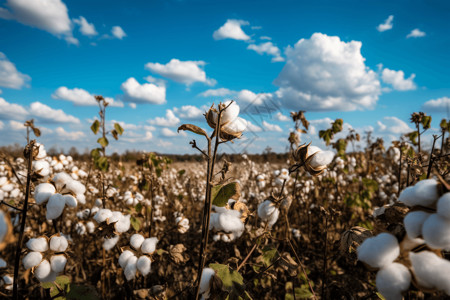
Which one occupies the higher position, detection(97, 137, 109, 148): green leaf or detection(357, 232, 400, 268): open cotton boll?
detection(97, 137, 109, 148): green leaf

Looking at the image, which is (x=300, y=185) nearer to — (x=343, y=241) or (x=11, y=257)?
(x=343, y=241)

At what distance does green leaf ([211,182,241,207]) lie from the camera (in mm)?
1312

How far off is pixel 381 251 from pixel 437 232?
159 mm

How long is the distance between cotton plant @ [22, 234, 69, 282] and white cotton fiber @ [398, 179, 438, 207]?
71.5 inches

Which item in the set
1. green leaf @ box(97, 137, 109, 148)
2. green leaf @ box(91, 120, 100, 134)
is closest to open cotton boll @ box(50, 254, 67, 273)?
green leaf @ box(97, 137, 109, 148)

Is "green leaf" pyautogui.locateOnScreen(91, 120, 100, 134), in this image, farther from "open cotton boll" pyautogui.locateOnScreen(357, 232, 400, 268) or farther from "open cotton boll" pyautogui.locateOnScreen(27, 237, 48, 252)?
"open cotton boll" pyautogui.locateOnScreen(357, 232, 400, 268)

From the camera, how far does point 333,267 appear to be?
4086 mm

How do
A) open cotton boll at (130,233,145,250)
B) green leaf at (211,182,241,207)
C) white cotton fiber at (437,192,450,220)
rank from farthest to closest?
open cotton boll at (130,233,145,250) → green leaf at (211,182,241,207) → white cotton fiber at (437,192,450,220)

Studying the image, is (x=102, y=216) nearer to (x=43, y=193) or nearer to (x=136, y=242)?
(x=136, y=242)

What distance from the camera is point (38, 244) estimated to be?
1582mm

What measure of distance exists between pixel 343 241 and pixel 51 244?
171 cm

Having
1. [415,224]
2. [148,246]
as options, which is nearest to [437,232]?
[415,224]

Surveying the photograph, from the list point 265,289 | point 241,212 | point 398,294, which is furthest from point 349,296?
point 265,289

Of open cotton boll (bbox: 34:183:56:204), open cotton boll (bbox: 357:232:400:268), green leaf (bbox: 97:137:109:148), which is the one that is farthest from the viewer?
green leaf (bbox: 97:137:109:148)
